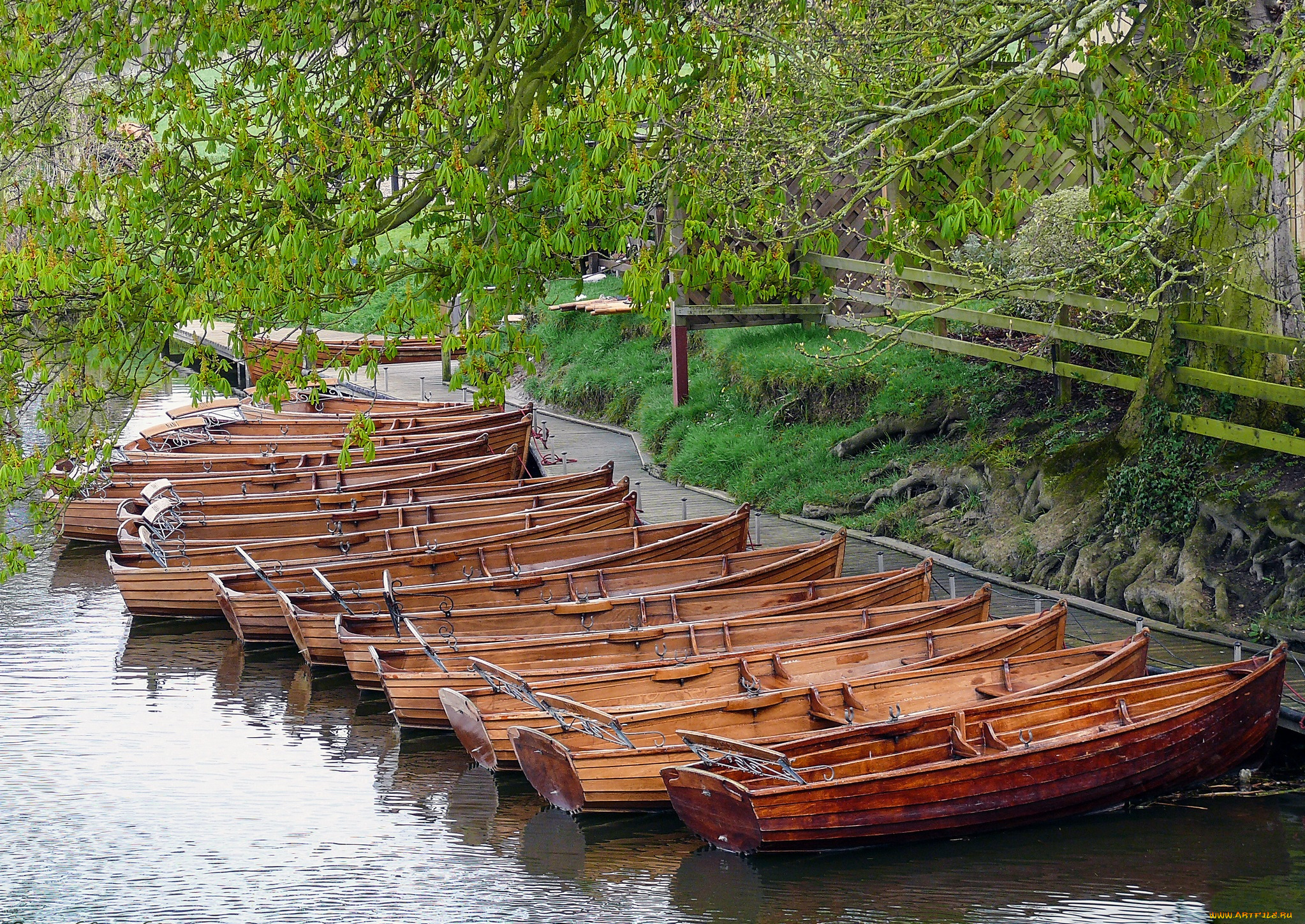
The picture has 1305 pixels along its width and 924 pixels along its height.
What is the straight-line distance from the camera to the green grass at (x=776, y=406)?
1994 centimetres

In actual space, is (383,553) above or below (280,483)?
below

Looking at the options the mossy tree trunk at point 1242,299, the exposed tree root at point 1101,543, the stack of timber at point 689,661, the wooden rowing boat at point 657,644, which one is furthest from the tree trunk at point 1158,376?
the wooden rowing boat at point 657,644

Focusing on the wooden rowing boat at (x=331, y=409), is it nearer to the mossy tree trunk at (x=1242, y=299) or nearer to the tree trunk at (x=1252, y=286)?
the mossy tree trunk at (x=1242, y=299)

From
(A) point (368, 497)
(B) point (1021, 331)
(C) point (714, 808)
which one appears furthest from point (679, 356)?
(C) point (714, 808)

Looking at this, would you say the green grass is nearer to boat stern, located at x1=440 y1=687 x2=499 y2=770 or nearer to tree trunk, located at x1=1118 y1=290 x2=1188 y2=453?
tree trunk, located at x1=1118 y1=290 x2=1188 y2=453

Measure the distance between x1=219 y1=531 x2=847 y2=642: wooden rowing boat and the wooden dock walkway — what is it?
83 centimetres

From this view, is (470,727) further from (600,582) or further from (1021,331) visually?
(1021,331)

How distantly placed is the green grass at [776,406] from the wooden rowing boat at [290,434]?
2.78 meters

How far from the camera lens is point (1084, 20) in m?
10.6

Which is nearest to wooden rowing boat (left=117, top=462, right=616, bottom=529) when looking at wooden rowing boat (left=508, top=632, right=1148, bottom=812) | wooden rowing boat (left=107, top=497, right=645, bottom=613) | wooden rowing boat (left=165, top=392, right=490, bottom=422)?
wooden rowing boat (left=107, top=497, right=645, bottom=613)

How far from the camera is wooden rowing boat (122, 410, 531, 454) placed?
24.2 metres

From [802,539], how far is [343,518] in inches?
239

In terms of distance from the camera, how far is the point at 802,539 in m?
18.7

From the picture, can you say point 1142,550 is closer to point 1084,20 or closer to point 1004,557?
point 1004,557
